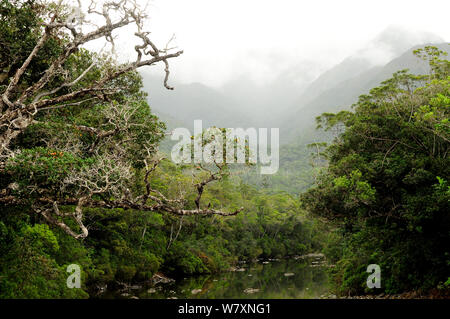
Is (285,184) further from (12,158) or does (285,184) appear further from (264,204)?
(12,158)

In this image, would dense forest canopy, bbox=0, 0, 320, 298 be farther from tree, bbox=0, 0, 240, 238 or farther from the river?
the river

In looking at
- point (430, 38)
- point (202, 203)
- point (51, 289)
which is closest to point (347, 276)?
point (51, 289)

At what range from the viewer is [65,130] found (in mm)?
10164

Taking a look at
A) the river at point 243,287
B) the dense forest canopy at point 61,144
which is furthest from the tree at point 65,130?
the river at point 243,287

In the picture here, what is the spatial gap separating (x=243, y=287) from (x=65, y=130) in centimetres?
1804

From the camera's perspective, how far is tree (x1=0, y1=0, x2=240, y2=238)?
8359 mm

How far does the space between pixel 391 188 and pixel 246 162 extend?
638 centimetres

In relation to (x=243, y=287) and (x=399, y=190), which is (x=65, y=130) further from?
(x=243, y=287)

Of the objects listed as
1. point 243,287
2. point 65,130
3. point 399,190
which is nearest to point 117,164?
point 65,130

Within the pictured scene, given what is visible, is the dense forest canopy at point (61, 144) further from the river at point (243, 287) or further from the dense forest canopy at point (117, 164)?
the river at point (243, 287)

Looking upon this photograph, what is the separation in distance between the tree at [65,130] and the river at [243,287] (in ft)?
37.1

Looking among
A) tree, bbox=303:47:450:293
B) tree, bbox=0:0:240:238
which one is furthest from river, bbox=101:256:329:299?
tree, bbox=0:0:240:238

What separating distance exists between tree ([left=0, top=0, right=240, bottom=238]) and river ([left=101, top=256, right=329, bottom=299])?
37.1 feet

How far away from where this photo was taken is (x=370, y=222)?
13.3 m
